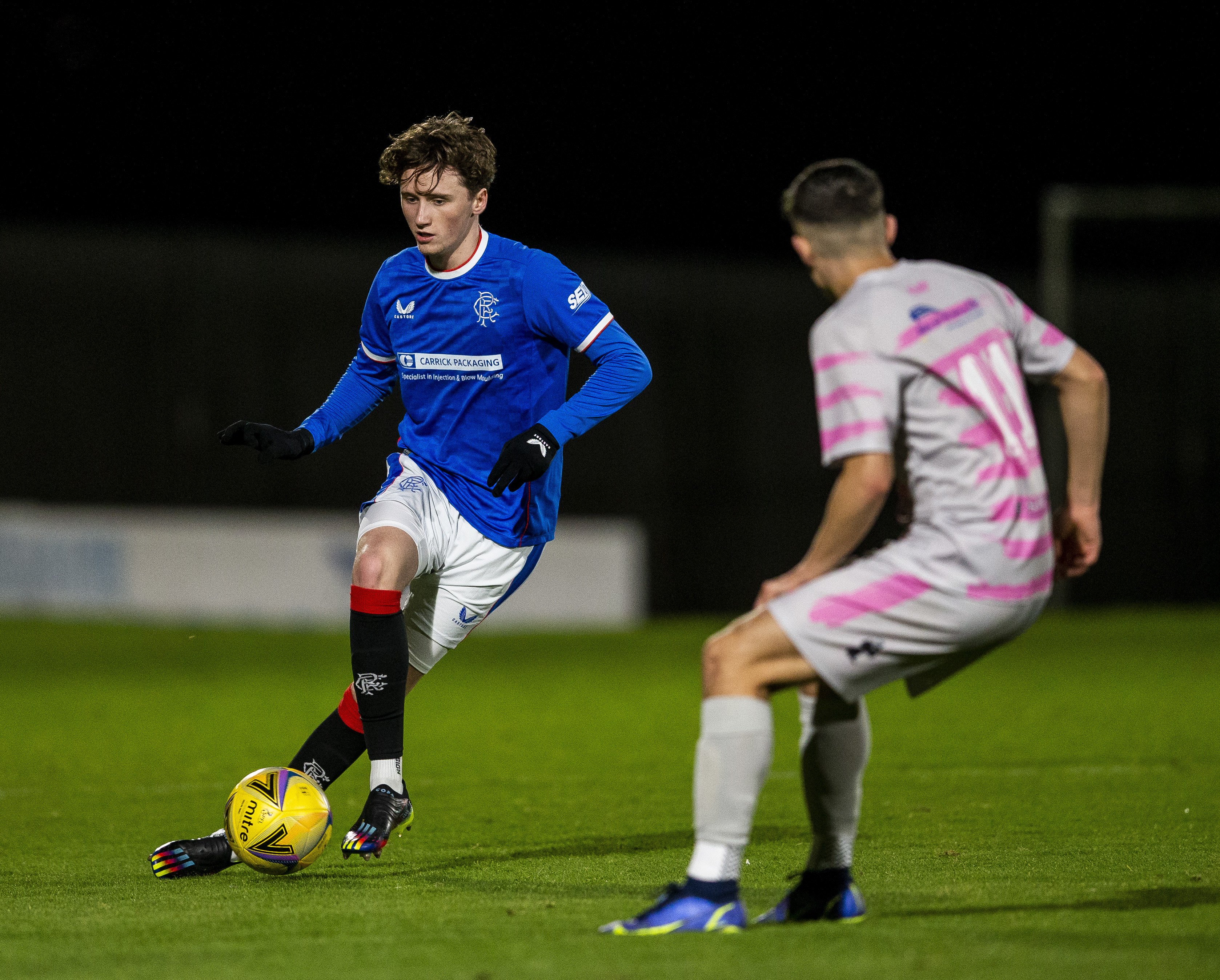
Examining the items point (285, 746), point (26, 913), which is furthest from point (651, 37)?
point (26, 913)

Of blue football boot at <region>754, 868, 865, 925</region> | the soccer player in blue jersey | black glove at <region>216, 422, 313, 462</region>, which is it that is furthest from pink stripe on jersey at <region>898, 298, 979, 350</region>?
black glove at <region>216, 422, 313, 462</region>

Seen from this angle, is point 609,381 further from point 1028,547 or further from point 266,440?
point 1028,547

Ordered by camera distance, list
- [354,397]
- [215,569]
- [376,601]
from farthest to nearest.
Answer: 1. [215,569]
2. [354,397]
3. [376,601]

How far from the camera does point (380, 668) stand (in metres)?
5.23

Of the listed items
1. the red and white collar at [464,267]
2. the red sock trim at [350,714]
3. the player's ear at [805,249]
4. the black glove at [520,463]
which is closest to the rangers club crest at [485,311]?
the red and white collar at [464,267]

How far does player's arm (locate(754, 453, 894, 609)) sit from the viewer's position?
376 centimetres

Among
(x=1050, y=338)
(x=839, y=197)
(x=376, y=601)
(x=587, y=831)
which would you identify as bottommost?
(x=587, y=831)

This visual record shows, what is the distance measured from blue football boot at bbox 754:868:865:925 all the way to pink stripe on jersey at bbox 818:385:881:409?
3.76ft

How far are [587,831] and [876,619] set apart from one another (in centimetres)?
258

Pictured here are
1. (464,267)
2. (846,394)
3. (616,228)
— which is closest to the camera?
(846,394)

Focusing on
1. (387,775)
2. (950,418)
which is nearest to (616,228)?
(387,775)

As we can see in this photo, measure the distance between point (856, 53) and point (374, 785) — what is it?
19.7 metres

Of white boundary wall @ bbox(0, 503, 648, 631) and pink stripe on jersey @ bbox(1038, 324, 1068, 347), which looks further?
white boundary wall @ bbox(0, 503, 648, 631)

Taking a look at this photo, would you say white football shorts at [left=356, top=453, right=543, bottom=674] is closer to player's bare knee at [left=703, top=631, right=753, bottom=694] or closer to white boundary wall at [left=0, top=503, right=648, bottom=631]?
player's bare knee at [left=703, top=631, right=753, bottom=694]
